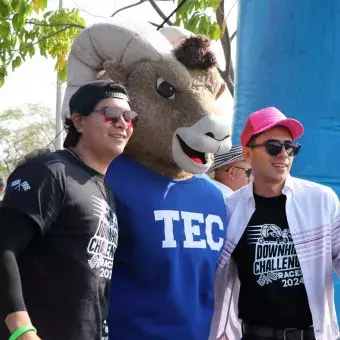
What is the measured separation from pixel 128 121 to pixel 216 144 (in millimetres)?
543

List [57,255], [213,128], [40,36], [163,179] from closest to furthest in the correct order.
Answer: [57,255] < [213,128] < [163,179] < [40,36]

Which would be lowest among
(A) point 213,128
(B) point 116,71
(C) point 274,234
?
(C) point 274,234

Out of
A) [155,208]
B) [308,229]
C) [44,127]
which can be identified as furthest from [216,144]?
[44,127]

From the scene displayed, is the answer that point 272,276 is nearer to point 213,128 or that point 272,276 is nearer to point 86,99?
point 213,128

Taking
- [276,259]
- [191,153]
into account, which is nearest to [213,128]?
[191,153]

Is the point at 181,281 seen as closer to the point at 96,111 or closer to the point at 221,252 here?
the point at 221,252

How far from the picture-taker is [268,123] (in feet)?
11.5

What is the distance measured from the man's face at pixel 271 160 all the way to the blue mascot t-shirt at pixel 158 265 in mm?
446

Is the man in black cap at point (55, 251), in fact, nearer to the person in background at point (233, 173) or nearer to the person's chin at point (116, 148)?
the person's chin at point (116, 148)

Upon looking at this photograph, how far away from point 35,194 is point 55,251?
0.22 metres

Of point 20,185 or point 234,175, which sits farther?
point 234,175

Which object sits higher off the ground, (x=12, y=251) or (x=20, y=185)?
(x=20, y=185)

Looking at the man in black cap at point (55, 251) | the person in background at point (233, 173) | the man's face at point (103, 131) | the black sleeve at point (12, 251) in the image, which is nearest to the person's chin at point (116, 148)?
the man's face at point (103, 131)

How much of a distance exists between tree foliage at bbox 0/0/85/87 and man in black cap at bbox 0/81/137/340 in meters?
4.14
